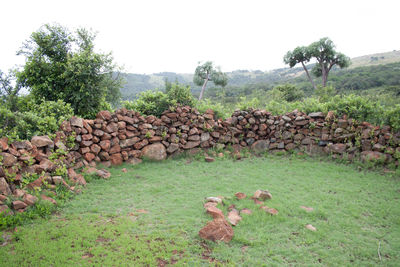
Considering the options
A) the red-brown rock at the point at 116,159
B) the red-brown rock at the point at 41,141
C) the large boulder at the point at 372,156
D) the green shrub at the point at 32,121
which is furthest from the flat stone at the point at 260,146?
the red-brown rock at the point at 41,141

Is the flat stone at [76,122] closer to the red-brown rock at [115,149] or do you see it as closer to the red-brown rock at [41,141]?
the red-brown rock at [41,141]

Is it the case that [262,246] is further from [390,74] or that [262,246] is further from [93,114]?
[390,74]

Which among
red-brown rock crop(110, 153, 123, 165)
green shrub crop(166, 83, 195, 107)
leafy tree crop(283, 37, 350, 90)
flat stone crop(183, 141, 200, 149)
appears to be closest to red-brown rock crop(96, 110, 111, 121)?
red-brown rock crop(110, 153, 123, 165)

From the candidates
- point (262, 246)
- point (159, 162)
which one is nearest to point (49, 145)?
point (159, 162)

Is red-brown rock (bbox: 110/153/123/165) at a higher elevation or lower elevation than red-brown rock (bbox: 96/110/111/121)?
lower

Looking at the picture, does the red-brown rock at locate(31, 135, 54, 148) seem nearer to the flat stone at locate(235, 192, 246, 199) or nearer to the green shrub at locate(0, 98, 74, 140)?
the green shrub at locate(0, 98, 74, 140)

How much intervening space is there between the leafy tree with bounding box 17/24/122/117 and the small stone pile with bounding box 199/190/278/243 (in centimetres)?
491

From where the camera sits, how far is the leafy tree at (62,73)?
712 cm

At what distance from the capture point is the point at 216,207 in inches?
170

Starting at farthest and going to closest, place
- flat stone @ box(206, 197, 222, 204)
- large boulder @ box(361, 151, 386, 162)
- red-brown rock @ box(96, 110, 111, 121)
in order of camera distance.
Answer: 1. red-brown rock @ box(96, 110, 111, 121)
2. large boulder @ box(361, 151, 386, 162)
3. flat stone @ box(206, 197, 222, 204)

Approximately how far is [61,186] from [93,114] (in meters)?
3.14

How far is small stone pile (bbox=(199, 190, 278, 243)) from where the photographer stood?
3412mm

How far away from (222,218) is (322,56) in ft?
88.1

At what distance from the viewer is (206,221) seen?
3.90 m
